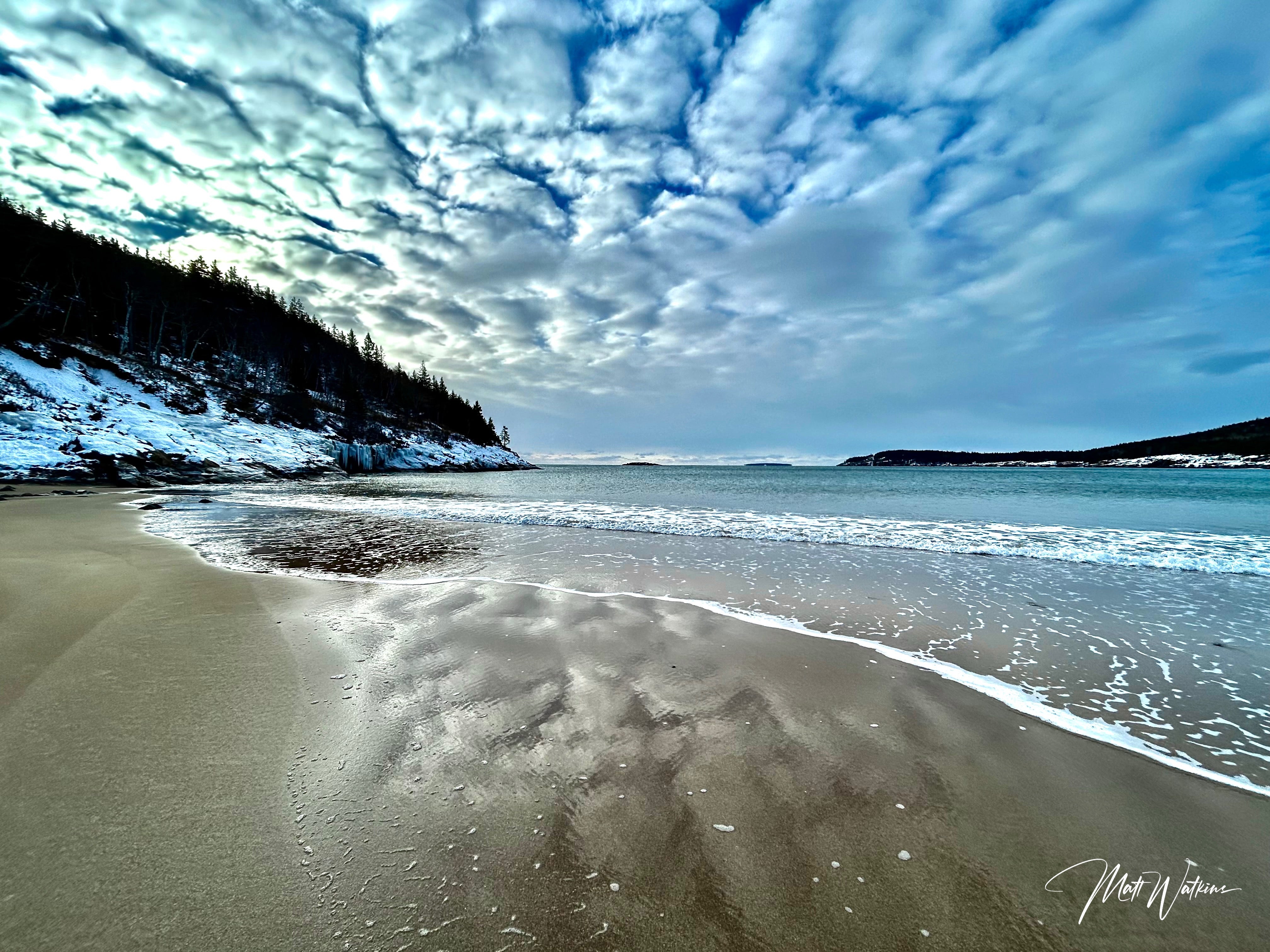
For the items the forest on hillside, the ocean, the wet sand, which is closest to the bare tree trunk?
the forest on hillside

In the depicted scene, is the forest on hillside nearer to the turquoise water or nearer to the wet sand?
the turquoise water

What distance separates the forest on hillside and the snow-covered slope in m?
4.27

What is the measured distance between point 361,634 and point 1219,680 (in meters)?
9.06

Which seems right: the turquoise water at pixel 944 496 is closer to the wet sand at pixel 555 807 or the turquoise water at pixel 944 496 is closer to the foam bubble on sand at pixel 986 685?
the foam bubble on sand at pixel 986 685

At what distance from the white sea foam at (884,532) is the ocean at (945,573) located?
0.35 ft

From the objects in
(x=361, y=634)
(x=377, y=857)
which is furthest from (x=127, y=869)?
(x=361, y=634)

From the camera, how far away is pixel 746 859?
2188mm

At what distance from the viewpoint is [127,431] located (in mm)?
30641

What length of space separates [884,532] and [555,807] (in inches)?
565

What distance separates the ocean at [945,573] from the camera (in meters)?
4.22

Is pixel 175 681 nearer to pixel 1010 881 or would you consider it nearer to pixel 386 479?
pixel 1010 881

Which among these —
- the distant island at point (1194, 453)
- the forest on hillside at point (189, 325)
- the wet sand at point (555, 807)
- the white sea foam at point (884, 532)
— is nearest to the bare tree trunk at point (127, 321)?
the forest on hillside at point (189, 325)

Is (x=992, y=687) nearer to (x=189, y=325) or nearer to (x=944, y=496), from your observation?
(x=944, y=496)

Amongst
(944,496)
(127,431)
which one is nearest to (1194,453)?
(944,496)
